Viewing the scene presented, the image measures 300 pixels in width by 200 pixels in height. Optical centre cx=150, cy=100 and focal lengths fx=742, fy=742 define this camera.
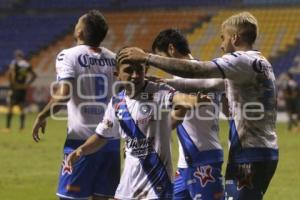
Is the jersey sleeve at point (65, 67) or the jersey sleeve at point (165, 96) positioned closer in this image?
the jersey sleeve at point (165, 96)

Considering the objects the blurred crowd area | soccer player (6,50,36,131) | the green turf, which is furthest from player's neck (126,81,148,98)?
the blurred crowd area

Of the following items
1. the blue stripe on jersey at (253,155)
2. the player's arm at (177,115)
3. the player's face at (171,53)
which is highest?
the player's face at (171,53)

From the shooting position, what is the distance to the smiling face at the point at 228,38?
5637mm

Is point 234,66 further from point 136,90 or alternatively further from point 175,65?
point 136,90

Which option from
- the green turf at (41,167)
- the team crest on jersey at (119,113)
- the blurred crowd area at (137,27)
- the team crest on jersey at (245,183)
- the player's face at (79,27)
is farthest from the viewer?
the blurred crowd area at (137,27)

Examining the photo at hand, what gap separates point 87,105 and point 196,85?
162 cm

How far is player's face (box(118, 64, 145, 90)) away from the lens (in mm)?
5547

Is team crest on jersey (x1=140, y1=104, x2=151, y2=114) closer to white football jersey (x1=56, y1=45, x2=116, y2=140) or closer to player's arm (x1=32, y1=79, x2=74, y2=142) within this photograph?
player's arm (x1=32, y1=79, x2=74, y2=142)

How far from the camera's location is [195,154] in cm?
687

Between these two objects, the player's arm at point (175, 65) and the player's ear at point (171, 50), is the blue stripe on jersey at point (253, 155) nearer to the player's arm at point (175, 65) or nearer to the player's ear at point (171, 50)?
the player's arm at point (175, 65)

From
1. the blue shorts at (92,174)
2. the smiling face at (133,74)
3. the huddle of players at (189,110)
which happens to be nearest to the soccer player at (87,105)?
the blue shorts at (92,174)

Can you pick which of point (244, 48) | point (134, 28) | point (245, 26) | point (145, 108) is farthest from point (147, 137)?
point (134, 28)

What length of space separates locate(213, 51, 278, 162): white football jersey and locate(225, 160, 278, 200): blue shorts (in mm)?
50

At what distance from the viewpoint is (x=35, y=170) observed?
13.5 meters
